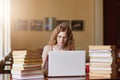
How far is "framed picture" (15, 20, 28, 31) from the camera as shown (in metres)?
6.20

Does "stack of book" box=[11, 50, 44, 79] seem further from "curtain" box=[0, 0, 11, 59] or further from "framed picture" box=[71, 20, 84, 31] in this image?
"framed picture" box=[71, 20, 84, 31]

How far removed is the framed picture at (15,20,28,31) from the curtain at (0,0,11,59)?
1.91 ft

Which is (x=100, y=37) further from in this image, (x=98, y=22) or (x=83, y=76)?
(x=83, y=76)

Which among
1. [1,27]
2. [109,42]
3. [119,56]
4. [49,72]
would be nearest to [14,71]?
[49,72]

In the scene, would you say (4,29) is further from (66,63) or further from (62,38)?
(66,63)


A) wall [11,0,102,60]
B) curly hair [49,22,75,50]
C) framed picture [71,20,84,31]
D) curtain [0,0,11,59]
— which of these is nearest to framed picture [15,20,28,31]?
wall [11,0,102,60]

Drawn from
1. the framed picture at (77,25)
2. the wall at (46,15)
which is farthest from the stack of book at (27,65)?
the framed picture at (77,25)

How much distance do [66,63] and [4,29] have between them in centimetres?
350

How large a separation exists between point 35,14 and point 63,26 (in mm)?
3956

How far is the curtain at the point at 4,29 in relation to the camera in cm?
502

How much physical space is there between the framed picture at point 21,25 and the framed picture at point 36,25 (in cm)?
12

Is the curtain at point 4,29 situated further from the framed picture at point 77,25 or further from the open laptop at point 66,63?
the open laptop at point 66,63

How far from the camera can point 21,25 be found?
20.4ft

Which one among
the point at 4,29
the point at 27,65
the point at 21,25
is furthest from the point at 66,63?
the point at 21,25
